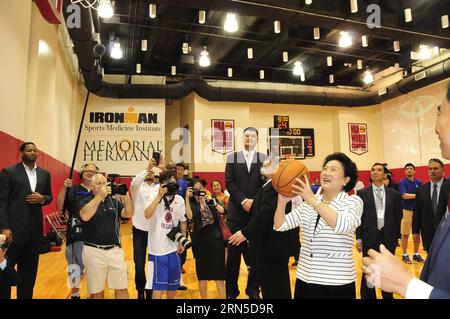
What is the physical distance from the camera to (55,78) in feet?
27.8

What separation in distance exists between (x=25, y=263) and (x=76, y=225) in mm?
657

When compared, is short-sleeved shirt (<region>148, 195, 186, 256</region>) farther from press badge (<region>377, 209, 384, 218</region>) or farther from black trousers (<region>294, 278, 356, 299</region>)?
press badge (<region>377, 209, 384, 218</region>)

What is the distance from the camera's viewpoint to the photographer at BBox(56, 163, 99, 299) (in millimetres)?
3768

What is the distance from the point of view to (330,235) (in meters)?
2.27

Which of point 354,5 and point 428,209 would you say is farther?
point 354,5

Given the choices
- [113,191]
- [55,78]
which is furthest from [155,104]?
[113,191]

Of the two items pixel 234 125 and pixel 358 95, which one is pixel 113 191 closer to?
pixel 234 125

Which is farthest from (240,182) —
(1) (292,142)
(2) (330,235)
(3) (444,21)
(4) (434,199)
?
(1) (292,142)

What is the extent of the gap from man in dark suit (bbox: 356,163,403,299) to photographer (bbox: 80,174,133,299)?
2680 millimetres

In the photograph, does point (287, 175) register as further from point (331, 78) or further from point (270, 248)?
point (331, 78)

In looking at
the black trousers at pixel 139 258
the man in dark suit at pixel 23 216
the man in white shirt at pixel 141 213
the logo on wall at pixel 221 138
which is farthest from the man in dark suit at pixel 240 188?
the logo on wall at pixel 221 138

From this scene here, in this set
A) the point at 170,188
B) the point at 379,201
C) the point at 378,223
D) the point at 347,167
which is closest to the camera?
the point at 347,167
